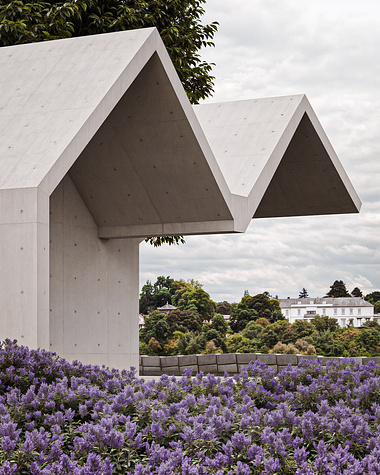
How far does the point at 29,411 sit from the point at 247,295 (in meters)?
23.0

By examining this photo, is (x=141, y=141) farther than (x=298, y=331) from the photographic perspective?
No

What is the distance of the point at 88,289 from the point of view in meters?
9.97

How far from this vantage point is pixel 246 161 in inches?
405

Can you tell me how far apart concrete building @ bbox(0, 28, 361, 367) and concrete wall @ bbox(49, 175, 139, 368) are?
0.06ft

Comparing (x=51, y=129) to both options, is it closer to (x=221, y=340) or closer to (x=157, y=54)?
(x=157, y=54)

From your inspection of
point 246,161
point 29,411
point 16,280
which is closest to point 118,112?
point 246,161

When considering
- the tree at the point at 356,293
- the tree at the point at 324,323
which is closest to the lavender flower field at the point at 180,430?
the tree at the point at 324,323

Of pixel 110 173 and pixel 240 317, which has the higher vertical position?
pixel 110 173

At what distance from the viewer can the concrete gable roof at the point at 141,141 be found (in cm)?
652

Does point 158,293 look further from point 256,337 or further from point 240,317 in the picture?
point 256,337

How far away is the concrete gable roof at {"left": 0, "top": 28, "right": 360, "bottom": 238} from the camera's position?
6.52m

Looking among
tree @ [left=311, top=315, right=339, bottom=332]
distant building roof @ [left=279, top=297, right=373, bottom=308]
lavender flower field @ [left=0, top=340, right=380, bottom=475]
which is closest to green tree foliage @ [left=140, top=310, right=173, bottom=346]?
tree @ [left=311, top=315, right=339, bottom=332]

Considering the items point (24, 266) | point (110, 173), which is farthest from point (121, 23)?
point (24, 266)

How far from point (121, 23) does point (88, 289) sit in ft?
19.9
